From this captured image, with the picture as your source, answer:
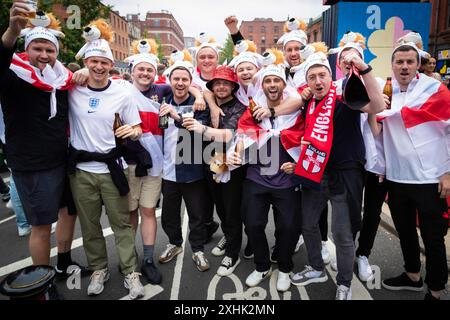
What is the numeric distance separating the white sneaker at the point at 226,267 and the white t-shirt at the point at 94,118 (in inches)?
66.8

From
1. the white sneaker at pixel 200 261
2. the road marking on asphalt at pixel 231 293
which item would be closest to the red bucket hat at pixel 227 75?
the white sneaker at pixel 200 261

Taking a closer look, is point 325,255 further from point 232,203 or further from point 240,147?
point 240,147

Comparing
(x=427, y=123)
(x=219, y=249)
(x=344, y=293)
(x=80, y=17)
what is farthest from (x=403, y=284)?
(x=80, y=17)

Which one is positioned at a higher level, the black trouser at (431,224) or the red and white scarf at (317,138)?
the red and white scarf at (317,138)

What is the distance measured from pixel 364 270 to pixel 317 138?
1.75 m

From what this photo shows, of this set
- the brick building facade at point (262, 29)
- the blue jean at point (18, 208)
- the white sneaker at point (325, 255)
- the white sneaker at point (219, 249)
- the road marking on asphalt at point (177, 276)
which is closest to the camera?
the road marking on asphalt at point (177, 276)

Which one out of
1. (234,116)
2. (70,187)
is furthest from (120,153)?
(234,116)

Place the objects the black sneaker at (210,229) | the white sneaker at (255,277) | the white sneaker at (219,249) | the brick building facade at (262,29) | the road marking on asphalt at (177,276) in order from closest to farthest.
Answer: the road marking on asphalt at (177,276), the white sneaker at (255,277), the white sneaker at (219,249), the black sneaker at (210,229), the brick building facade at (262,29)

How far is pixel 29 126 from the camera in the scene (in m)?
2.58

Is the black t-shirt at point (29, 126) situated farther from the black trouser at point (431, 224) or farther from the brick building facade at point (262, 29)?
the brick building facade at point (262, 29)

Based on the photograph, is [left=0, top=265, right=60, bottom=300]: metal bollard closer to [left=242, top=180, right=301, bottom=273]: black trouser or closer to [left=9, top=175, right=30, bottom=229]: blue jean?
[left=242, top=180, right=301, bottom=273]: black trouser

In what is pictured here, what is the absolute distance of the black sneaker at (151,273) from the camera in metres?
3.14
